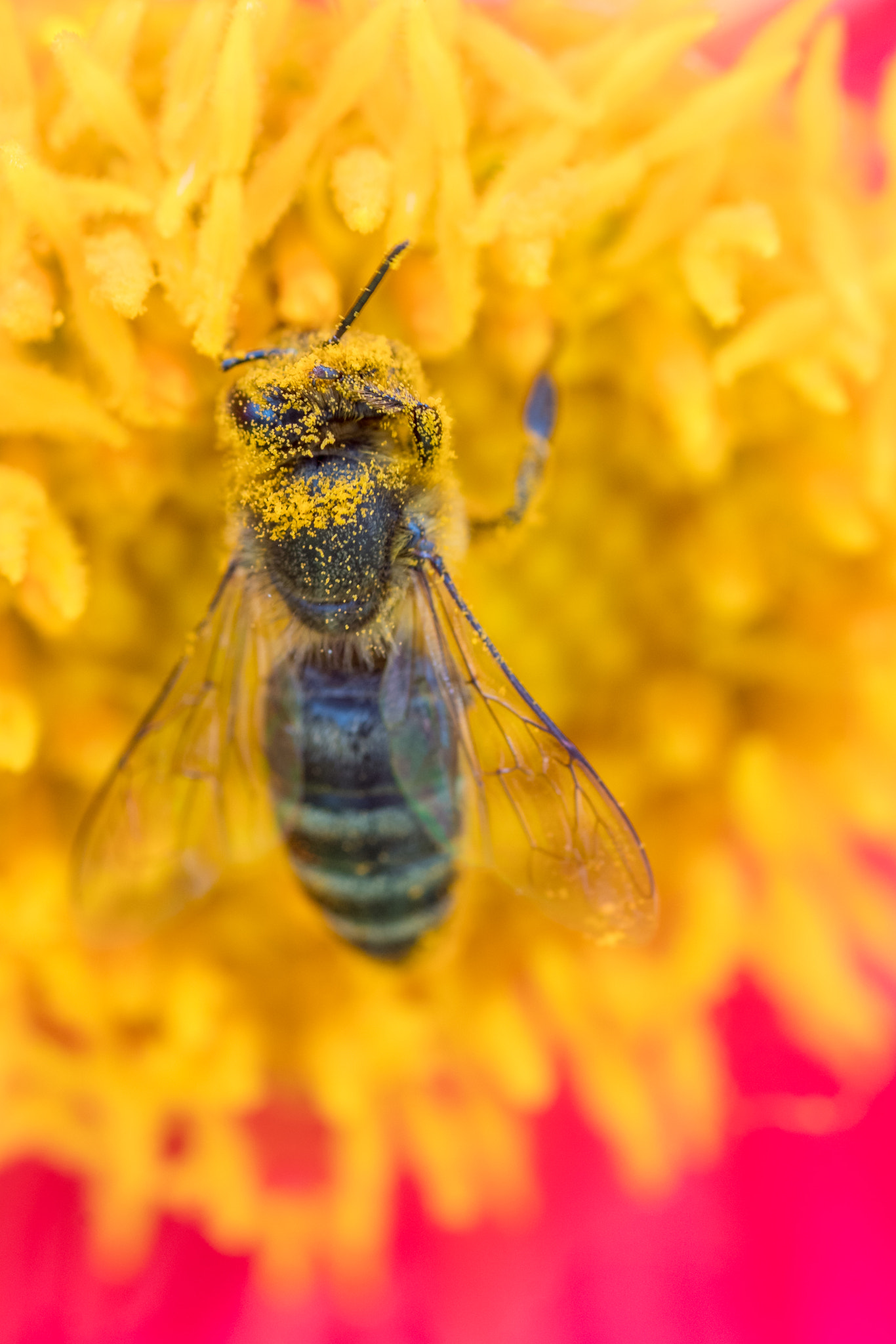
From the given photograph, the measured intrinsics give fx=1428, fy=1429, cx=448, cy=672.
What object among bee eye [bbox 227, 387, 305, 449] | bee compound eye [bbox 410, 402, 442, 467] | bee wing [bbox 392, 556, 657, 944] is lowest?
bee wing [bbox 392, 556, 657, 944]

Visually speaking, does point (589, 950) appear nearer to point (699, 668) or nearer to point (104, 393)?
point (699, 668)

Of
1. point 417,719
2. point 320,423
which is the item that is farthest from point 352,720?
point 320,423

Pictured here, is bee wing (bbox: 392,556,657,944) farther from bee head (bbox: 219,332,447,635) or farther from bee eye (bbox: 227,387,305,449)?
bee eye (bbox: 227,387,305,449)

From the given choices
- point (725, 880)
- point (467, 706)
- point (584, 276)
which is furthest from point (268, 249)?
point (725, 880)

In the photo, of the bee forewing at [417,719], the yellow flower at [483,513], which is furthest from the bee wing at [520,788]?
the yellow flower at [483,513]

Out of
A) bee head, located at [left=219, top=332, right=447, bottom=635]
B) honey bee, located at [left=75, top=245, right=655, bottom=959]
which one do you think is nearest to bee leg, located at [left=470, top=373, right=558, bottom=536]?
honey bee, located at [left=75, top=245, right=655, bottom=959]

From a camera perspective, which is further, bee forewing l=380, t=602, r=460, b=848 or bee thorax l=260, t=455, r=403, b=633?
bee forewing l=380, t=602, r=460, b=848

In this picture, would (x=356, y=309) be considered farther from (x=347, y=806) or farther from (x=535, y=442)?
(x=347, y=806)
